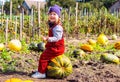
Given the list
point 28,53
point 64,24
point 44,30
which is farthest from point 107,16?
point 28,53

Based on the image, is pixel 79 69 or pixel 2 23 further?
pixel 2 23

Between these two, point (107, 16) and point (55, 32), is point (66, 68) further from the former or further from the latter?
point (107, 16)

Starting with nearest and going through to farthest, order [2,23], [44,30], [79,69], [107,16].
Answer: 1. [79,69]
2. [2,23]
3. [44,30]
4. [107,16]

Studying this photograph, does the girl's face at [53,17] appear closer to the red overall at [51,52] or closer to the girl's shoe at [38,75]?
the red overall at [51,52]

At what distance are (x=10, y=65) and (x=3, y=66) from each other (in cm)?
16

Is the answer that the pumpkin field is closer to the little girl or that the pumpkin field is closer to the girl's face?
the little girl

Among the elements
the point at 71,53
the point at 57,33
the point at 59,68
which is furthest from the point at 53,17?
the point at 71,53

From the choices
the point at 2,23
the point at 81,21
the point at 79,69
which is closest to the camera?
the point at 79,69

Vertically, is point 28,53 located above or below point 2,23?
below

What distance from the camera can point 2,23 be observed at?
13.6 meters

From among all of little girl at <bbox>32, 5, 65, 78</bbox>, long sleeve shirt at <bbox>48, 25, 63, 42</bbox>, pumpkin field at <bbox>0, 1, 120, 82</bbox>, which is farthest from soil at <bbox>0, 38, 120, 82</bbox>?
long sleeve shirt at <bbox>48, 25, 63, 42</bbox>

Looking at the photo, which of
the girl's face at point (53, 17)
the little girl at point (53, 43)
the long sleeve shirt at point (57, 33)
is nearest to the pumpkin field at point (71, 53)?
the little girl at point (53, 43)

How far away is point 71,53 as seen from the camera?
9508 mm

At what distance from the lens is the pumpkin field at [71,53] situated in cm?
626
